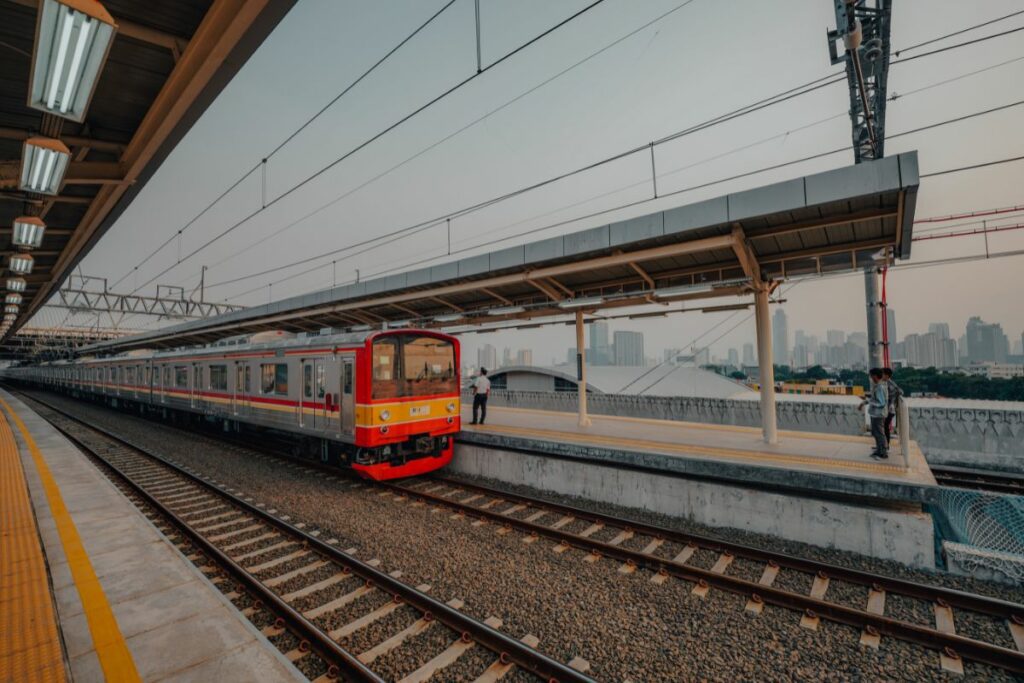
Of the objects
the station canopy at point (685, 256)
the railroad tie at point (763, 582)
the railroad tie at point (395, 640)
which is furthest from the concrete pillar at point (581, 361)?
the railroad tie at point (395, 640)

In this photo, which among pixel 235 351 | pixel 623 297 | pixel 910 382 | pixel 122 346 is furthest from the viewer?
pixel 122 346

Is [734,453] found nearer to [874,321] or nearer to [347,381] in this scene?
[874,321]

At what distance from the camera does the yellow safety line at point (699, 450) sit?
662 cm

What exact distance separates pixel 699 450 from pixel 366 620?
5811 millimetres

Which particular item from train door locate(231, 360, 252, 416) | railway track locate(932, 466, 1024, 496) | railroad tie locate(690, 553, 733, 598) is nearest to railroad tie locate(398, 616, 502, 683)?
railroad tie locate(690, 553, 733, 598)

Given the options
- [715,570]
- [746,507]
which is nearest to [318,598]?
[715,570]

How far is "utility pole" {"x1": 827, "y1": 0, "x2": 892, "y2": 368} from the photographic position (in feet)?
24.6

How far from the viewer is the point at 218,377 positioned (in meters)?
13.1

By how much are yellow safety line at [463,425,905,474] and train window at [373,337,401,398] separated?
2.84m

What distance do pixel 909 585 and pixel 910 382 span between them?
31.4m

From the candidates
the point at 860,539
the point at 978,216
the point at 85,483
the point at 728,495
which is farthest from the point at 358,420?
the point at 978,216

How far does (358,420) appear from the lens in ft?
26.8

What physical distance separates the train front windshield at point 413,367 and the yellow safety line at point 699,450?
184 centimetres

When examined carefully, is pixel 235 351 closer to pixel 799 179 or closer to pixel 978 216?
pixel 799 179
